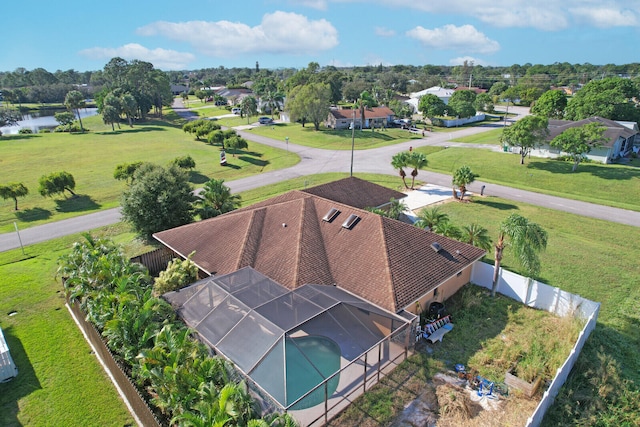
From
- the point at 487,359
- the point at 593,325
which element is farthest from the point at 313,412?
the point at 593,325

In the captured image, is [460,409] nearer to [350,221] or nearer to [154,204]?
[350,221]

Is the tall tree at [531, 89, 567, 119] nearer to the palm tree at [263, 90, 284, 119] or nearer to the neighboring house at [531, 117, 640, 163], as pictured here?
the neighboring house at [531, 117, 640, 163]

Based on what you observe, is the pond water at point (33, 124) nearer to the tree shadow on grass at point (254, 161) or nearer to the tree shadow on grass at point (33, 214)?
the tree shadow on grass at point (254, 161)

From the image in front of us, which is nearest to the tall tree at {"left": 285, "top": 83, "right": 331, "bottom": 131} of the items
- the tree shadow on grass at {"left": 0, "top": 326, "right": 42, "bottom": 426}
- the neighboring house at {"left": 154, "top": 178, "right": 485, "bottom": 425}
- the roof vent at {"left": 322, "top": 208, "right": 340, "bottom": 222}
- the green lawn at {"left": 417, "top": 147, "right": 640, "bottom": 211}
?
the green lawn at {"left": 417, "top": 147, "right": 640, "bottom": 211}

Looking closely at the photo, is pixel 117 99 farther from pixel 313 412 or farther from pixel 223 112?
pixel 313 412

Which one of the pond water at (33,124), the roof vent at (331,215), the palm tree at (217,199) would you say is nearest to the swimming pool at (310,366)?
the roof vent at (331,215)
